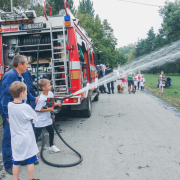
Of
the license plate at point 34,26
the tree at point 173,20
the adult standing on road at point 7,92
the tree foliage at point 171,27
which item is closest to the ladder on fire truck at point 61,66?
the license plate at point 34,26

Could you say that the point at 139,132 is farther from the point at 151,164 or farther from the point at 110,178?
the point at 110,178

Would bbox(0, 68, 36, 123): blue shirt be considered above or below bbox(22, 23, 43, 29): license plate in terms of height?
below

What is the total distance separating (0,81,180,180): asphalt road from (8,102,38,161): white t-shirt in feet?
2.40

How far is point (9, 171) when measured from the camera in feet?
10.1

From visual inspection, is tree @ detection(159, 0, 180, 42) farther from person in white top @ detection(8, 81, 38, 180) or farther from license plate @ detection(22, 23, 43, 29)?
person in white top @ detection(8, 81, 38, 180)

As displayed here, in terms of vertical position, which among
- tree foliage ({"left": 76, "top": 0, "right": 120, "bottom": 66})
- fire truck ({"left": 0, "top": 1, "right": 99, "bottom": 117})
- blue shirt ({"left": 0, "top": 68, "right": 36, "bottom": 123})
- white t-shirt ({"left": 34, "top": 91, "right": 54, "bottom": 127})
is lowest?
white t-shirt ({"left": 34, "top": 91, "right": 54, "bottom": 127})

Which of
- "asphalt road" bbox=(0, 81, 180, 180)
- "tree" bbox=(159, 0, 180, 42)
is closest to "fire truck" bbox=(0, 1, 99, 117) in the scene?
"asphalt road" bbox=(0, 81, 180, 180)

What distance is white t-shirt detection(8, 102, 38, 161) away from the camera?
2.42m

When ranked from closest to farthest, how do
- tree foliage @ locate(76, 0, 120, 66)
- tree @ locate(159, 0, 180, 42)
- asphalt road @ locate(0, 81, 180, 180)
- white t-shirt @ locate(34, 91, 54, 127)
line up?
asphalt road @ locate(0, 81, 180, 180)
white t-shirt @ locate(34, 91, 54, 127)
tree foliage @ locate(76, 0, 120, 66)
tree @ locate(159, 0, 180, 42)

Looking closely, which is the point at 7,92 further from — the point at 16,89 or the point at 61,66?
the point at 61,66

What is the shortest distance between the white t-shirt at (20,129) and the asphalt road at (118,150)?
28.8 inches

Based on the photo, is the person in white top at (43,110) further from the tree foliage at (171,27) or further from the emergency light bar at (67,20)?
the tree foliage at (171,27)

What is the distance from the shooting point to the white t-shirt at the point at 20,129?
7.95ft

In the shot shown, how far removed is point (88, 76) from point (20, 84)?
17.3 ft
